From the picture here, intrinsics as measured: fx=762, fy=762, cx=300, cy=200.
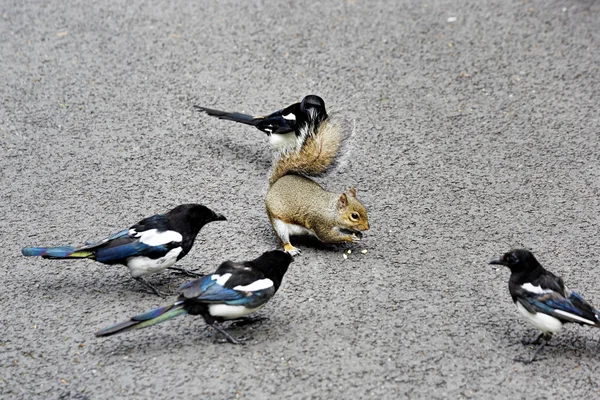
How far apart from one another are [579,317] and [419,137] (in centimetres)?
261

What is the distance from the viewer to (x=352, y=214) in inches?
192

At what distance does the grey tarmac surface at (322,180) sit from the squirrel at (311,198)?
0.15 metres

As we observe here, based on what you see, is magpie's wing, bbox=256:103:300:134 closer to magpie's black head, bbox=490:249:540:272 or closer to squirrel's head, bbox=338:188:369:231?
squirrel's head, bbox=338:188:369:231

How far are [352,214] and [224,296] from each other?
4.04ft

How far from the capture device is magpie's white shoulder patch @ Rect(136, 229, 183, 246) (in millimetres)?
4340

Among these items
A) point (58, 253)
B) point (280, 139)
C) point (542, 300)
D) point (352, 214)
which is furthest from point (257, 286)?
point (280, 139)

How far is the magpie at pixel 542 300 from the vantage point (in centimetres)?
391

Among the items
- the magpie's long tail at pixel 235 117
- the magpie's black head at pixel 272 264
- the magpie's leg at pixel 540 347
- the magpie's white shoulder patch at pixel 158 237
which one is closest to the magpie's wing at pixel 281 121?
the magpie's long tail at pixel 235 117

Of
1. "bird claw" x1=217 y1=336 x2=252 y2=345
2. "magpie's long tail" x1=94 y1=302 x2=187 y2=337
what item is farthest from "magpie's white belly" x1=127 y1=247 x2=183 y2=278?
"bird claw" x1=217 y1=336 x2=252 y2=345

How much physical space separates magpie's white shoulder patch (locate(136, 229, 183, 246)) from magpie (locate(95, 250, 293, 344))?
40cm

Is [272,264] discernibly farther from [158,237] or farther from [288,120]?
[288,120]

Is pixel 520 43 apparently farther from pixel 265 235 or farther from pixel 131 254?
pixel 131 254

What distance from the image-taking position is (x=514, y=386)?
3.85 meters

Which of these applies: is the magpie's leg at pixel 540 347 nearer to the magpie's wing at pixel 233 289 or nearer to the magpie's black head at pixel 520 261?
the magpie's black head at pixel 520 261
